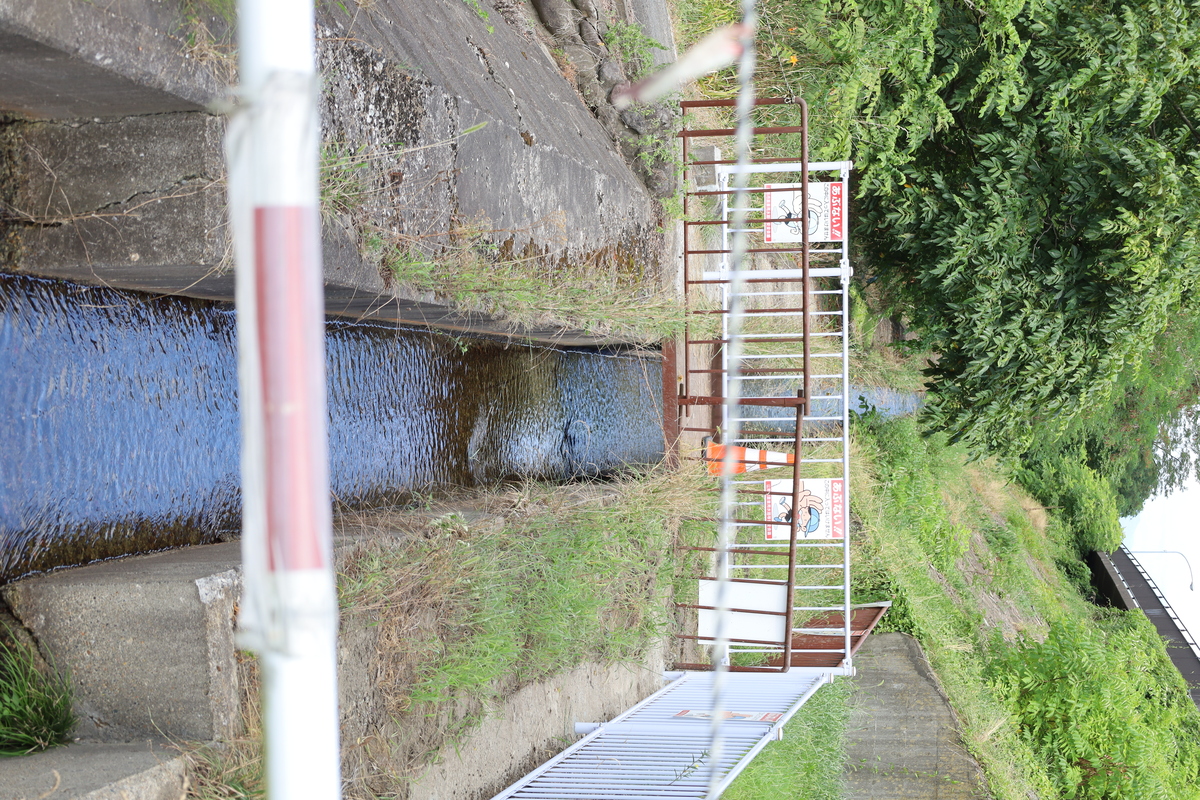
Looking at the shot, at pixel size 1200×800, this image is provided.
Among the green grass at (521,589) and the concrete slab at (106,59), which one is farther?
the green grass at (521,589)

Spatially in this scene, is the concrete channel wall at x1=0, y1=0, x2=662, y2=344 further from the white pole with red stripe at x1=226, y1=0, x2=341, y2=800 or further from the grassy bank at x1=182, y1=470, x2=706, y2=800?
the grassy bank at x1=182, y1=470, x2=706, y2=800

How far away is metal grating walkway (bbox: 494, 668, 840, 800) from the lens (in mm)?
4168

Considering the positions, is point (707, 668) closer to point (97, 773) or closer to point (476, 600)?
point (476, 600)

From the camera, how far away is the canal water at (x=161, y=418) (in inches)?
113

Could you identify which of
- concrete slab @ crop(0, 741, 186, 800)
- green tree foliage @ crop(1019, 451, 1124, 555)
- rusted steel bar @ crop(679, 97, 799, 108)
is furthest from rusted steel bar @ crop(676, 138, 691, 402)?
green tree foliage @ crop(1019, 451, 1124, 555)

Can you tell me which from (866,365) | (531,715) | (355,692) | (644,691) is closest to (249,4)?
(355,692)

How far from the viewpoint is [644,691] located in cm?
612

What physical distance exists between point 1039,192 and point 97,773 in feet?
26.1

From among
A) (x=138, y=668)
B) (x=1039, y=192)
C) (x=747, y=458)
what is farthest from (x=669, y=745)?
(x=1039, y=192)

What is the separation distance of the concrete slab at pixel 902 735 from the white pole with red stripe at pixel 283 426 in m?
7.38

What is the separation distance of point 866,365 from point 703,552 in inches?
216

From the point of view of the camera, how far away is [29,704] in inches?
97.6

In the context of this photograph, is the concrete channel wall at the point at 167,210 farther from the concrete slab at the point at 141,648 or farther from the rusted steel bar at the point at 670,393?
the rusted steel bar at the point at 670,393

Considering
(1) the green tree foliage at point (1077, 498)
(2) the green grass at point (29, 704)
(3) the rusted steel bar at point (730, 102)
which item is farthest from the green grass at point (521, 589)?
(1) the green tree foliage at point (1077, 498)
